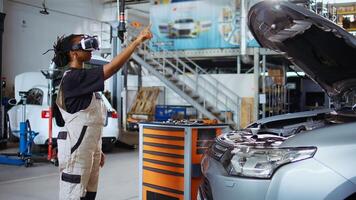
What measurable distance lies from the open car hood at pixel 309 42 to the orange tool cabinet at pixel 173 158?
0.96 metres

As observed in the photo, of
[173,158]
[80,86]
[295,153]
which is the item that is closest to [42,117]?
[173,158]

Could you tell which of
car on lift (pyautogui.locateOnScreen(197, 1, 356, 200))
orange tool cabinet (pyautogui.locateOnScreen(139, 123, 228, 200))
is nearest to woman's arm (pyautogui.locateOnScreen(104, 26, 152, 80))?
car on lift (pyautogui.locateOnScreen(197, 1, 356, 200))

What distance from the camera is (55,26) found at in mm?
17766

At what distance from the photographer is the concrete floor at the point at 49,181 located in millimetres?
5648

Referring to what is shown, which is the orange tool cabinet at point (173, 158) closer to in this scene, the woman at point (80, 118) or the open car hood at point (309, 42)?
the open car hood at point (309, 42)

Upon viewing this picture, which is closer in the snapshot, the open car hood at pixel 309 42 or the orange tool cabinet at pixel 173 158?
the open car hood at pixel 309 42

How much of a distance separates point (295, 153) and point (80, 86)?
4.71 feet

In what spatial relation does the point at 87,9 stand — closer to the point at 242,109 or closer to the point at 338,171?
the point at 242,109

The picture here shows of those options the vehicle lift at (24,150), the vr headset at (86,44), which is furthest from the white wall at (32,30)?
the vr headset at (86,44)

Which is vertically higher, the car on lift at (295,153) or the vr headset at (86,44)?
the vr headset at (86,44)

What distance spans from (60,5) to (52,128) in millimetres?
11273

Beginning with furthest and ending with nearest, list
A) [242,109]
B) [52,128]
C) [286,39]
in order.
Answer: [242,109]
[52,128]
[286,39]

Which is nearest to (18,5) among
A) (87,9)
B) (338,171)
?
(87,9)

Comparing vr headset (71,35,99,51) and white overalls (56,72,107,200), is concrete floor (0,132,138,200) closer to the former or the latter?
white overalls (56,72,107,200)
